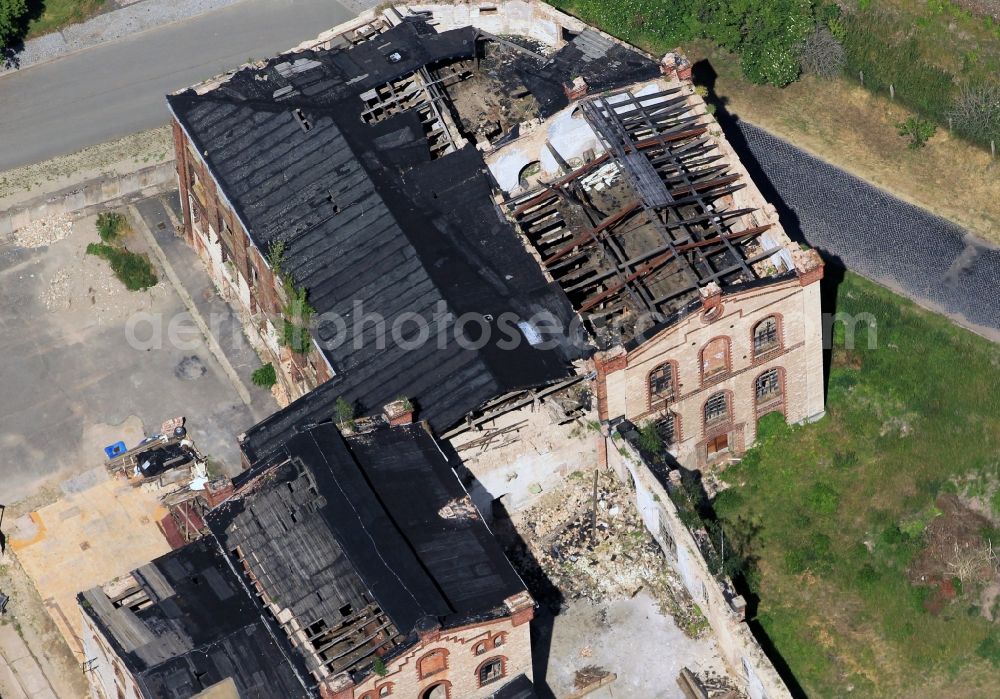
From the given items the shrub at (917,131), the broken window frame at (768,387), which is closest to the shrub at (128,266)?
the broken window frame at (768,387)

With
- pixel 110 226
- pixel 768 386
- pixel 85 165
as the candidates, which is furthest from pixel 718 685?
pixel 85 165

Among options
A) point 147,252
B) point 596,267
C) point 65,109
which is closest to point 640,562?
point 596,267

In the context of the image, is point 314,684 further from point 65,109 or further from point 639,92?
point 65,109

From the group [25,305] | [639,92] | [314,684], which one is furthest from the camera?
[25,305]

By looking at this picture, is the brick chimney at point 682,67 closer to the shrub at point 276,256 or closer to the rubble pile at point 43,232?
the shrub at point 276,256

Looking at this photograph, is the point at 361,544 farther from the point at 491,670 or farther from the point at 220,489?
the point at 220,489
